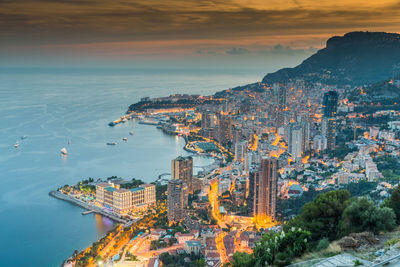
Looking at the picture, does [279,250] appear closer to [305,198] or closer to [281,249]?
[281,249]

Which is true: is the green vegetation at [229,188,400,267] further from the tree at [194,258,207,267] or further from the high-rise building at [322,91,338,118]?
the high-rise building at [322,91,338,118]

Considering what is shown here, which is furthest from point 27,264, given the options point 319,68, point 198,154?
point 319,68

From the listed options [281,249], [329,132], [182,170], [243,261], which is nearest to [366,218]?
[281,249]

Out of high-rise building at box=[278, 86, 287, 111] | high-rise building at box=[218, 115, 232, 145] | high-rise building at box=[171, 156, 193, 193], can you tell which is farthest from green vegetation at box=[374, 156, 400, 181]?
high-rise building at box=[278, 86, 287, 111]

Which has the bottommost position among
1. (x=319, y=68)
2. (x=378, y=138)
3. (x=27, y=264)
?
(x=27, y=264)

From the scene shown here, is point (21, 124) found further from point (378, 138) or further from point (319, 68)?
point (319, 68)

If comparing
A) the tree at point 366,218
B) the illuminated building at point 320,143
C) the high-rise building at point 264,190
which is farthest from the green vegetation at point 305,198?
the tree at point 366,218

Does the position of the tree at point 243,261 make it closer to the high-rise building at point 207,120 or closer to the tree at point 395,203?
the tree at point 395,203
